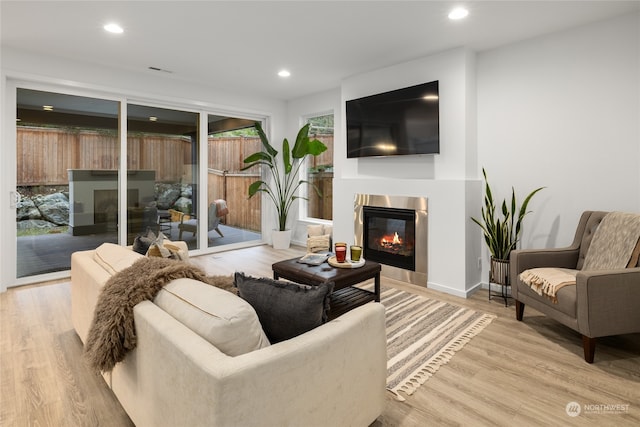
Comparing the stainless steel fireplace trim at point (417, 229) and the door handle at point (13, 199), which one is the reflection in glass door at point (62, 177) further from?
the stainless steel fireplace trim at point (417, 229)

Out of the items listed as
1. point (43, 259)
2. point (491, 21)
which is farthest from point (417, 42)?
point (43, 259)

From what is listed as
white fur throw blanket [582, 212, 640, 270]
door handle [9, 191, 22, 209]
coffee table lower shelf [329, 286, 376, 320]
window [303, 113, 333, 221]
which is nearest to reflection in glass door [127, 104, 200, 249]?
door handle [9, 191, 22, 209]

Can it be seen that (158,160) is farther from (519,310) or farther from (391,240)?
(519,310)

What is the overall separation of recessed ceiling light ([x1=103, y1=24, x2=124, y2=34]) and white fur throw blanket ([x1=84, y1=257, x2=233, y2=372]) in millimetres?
2580

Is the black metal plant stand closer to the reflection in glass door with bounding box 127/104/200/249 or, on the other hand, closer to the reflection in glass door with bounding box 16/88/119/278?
the reflection in glass door with bounding box 127/104/200/249

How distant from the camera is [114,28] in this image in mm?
3199

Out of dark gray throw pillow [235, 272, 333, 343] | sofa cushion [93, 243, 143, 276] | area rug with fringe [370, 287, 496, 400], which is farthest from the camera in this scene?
area rug with fringe [370, 287, 496, 400]

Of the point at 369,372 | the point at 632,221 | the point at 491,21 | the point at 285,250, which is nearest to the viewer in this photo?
the point at 369,372

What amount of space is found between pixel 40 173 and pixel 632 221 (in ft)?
18.5

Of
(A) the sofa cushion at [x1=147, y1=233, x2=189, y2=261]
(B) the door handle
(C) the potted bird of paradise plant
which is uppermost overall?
(C) the potted bird of paradise plant

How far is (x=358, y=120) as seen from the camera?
4.48 meters

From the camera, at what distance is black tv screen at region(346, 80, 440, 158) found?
3777 mm

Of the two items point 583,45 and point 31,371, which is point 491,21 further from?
point 31,371

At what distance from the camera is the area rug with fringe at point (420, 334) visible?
2.15 meters
